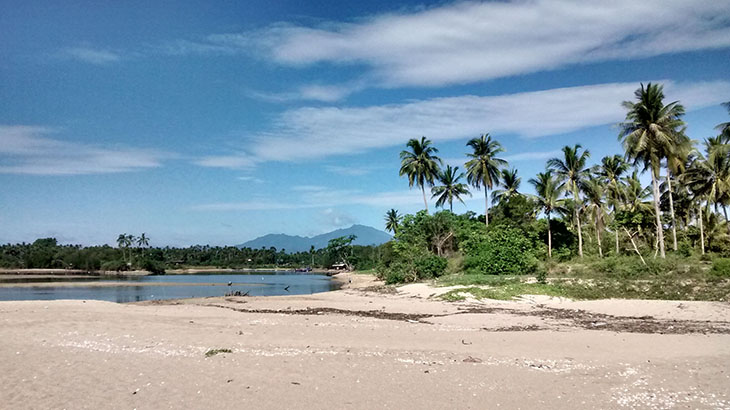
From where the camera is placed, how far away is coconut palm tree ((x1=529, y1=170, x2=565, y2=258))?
4722 centimetres

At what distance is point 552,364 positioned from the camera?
9141 millimetres

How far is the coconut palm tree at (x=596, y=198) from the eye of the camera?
154 feet

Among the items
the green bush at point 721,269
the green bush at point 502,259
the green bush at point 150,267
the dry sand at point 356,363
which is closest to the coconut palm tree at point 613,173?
the green bush at point 502,259

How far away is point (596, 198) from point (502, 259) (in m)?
19.2

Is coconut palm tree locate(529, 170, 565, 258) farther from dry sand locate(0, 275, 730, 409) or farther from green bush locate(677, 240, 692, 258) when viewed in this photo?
dry sand locate(0, 275, 730, 409)

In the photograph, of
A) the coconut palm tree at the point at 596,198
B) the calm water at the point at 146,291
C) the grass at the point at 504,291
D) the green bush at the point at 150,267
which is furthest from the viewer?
the green bush at the point at 150,267

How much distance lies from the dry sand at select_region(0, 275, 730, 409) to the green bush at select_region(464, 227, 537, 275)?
18.4 metres

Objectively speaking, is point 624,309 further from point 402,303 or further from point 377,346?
point 377,346

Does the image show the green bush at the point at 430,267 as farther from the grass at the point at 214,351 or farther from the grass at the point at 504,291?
the grass at the point at 214,351

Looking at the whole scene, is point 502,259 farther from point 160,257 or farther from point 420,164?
point 160,257

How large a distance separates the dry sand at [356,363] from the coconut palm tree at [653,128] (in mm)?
22169

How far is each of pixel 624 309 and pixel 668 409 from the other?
44.6 ft

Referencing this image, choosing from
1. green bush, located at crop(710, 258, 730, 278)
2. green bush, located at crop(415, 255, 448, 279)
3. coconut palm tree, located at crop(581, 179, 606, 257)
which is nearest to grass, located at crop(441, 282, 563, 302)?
green bush, located at crop(710, 258, 730, 278)

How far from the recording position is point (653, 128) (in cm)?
3369
